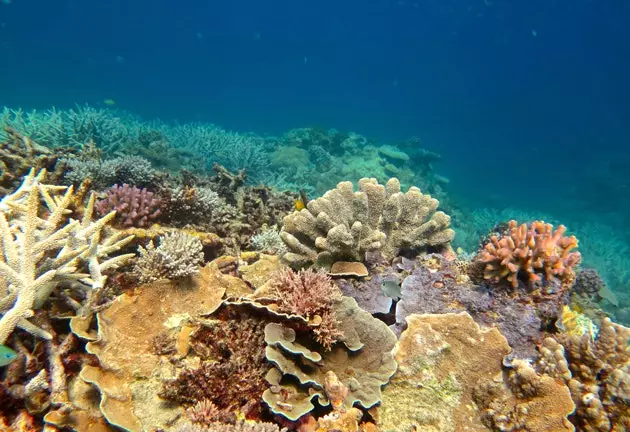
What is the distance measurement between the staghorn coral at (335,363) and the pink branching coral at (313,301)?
0.38 ft

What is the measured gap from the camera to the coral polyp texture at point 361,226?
3832 mm

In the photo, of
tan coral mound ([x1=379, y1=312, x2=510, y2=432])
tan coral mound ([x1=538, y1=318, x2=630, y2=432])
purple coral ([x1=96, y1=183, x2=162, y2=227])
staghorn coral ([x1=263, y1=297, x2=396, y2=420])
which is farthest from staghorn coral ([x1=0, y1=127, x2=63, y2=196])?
tan coral mound ([x1=538, y1=318, x2=630, y2=432])

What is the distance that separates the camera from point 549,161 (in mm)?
54656

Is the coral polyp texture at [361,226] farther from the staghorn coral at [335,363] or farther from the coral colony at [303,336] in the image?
the staghorn coral at [335,363]

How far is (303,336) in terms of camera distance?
284 centimetres

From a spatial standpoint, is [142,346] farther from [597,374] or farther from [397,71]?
[397,71]

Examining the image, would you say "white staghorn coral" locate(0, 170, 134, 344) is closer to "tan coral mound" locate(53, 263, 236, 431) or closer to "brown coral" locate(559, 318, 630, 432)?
"tan coral mound" locate(53, 263, 236, 431)

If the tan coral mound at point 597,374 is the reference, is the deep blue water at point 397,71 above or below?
above

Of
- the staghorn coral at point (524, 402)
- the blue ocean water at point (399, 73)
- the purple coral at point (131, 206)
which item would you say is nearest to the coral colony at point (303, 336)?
the staghorn coral at point (524, 402)

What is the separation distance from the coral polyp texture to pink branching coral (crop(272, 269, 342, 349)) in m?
0.80

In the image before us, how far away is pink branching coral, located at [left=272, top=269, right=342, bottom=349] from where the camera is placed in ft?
8.96

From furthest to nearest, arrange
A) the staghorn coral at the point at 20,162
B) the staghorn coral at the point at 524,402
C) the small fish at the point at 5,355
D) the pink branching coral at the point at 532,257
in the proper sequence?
the staghorn coral at the point at 20,162 < the pink branching coral at the point at 532,257 < the staghorn coral at the point at 524,402 < the small fish at the point at 5,355

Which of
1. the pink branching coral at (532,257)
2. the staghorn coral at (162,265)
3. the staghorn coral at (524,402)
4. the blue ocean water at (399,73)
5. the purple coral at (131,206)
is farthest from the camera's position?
the blue ocean water at (399,73)

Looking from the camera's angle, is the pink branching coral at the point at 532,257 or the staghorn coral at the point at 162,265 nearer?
the staghorn coral at the point at 162,265
